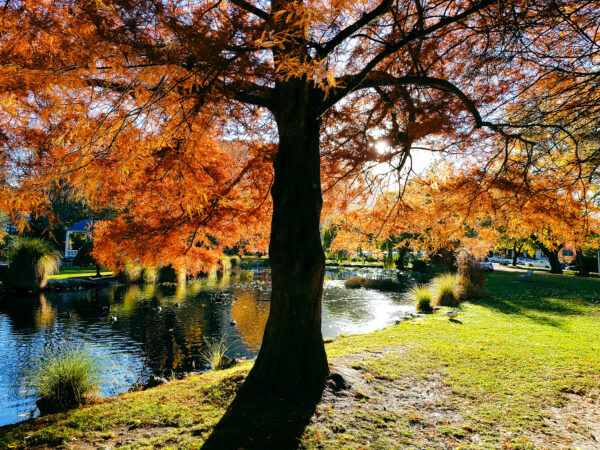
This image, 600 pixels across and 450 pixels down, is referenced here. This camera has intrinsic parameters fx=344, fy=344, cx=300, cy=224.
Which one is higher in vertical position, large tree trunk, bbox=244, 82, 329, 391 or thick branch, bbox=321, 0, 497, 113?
thick branch, bbox=321, 0, 497, 113

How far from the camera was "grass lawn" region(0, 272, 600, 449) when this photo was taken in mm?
3498

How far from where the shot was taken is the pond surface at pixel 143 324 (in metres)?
8.17

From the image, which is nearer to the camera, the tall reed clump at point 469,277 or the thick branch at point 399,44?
the thick branch at point 399,44

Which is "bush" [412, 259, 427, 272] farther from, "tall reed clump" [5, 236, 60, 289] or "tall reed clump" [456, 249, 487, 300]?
"tall reed clump" [5, 236, 60, 289]

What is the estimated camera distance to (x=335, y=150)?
6.88m

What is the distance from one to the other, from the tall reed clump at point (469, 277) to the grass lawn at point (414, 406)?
8.39 meters

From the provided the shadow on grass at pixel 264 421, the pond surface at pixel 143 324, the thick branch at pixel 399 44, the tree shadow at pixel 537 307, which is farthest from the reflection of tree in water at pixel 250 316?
the tree shadow at pixel 537 307

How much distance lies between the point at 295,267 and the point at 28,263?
18.8 m

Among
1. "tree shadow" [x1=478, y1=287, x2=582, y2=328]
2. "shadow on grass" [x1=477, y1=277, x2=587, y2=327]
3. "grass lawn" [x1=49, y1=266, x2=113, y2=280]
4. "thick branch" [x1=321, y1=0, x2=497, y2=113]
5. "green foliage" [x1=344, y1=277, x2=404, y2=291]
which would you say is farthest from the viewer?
"green foliage" [x1=344, y1=277, x2=404, y2=291]

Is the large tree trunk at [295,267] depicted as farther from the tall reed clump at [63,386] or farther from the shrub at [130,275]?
the shrub at [130,275]

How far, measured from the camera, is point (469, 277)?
16531 millimetres

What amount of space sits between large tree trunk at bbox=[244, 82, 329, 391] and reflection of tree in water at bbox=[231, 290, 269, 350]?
19.4 feet

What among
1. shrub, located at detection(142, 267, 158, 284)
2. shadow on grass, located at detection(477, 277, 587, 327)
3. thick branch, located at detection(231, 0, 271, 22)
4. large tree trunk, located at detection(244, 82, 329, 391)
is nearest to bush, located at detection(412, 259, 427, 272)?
shadow on grass, located at detection(477, 277, 587, 327)

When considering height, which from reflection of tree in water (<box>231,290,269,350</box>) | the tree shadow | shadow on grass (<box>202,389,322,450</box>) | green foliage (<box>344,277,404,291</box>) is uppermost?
shadow on grass (<box>202,389,322,450</box>)
